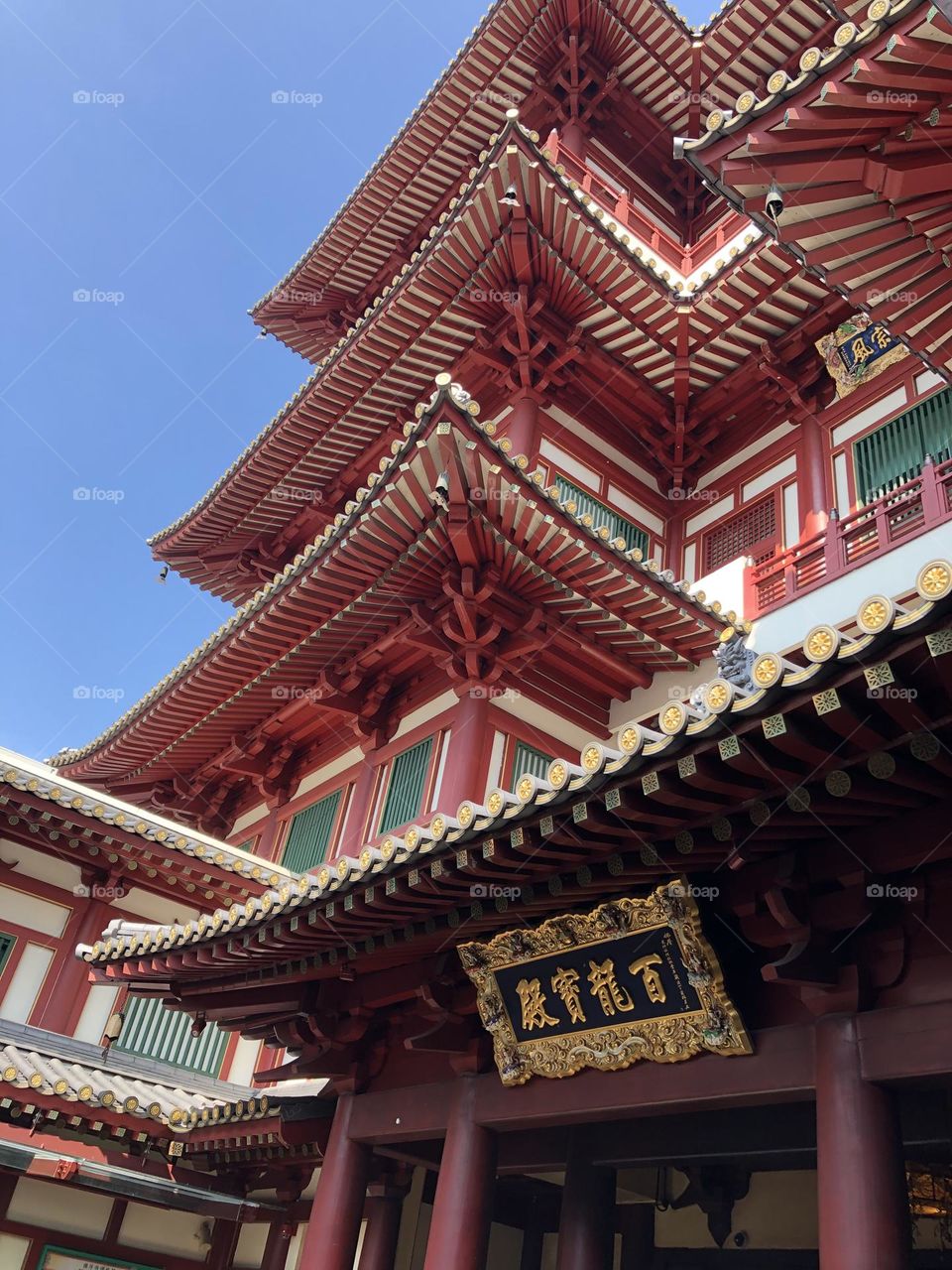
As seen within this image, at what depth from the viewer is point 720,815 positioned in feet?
16.0

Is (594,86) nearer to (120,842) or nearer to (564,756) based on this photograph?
(564,756)

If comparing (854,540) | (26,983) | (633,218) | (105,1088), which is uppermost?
(633,218)

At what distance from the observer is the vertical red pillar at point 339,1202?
7.40 m

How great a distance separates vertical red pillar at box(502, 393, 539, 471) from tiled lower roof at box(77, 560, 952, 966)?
817cm

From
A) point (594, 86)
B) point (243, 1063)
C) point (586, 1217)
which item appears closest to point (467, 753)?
point (586, 1217)

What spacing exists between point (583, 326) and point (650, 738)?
10992 mm

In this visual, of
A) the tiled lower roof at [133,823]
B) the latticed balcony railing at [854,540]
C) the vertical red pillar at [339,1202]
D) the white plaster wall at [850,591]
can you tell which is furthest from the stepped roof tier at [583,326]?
the vertical red pillar at [339,1202]

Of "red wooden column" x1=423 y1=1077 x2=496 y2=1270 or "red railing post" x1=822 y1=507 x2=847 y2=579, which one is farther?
"red railing post" x1=822 y1=507 x2=847 y2=579

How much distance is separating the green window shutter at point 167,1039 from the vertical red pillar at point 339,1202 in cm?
472

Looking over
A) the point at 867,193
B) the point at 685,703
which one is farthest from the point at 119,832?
the point at 867,193

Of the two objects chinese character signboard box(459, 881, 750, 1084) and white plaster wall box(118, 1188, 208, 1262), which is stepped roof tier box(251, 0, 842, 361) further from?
white plaster wall box(118, 1188, 208, 1262)

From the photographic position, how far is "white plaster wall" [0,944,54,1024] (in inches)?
452

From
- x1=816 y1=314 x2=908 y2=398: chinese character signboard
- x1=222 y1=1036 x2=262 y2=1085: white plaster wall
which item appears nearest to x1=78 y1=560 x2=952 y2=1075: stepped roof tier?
x1=222 y1=1036 x2=262 y2=1085: white plaster wall

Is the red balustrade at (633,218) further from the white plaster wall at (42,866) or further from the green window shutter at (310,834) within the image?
the white plaster wall at (42,866)
